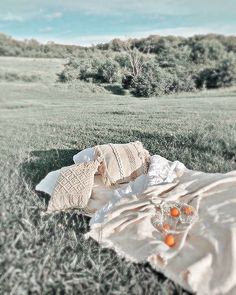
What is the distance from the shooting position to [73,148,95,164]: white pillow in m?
4.23

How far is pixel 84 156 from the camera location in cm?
427

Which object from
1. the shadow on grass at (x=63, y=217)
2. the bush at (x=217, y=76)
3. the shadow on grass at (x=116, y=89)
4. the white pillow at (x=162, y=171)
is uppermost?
the bush at (x=217, y=76)

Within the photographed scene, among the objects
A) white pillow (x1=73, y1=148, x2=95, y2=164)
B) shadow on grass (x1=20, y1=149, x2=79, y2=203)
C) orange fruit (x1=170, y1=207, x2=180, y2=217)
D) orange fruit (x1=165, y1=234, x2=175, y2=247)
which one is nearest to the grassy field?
shadow on grass (x1=20, y1=149, x2=79, y2=203)

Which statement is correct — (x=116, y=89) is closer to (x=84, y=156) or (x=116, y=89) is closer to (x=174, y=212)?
(x=84, y=156)

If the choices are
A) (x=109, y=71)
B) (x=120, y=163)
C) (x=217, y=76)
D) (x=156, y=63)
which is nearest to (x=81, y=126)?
(x=109, y=71)

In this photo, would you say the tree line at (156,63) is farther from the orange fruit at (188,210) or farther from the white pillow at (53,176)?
the orange fruit at (188,210)

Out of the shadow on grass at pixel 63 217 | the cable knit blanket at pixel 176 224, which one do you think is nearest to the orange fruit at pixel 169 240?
the cable knit blanket at pixel 176 224

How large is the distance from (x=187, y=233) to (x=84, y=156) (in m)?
1.30

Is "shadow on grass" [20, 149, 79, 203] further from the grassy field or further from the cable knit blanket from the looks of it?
the cable knit blanket

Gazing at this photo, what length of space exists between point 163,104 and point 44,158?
3.78ft

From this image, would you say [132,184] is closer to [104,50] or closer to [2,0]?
[104,50]

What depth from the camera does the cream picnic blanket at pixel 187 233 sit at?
9.22 feet

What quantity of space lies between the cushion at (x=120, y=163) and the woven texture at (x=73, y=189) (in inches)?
5.3

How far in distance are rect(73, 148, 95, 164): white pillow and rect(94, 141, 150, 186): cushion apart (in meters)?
0.09
